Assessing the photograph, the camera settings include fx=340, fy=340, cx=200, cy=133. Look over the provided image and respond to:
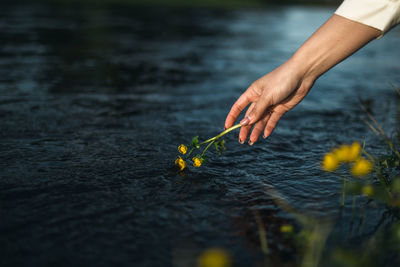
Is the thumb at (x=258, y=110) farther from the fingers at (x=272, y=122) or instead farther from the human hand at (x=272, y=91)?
the fingers at (x=272, y=122)

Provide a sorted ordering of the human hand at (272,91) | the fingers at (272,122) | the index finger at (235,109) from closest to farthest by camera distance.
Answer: the human hand at (272,91), the index finger at (235,109), the fingers at (272,122)

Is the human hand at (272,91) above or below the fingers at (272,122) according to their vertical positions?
above

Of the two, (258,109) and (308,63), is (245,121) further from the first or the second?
(308,63)

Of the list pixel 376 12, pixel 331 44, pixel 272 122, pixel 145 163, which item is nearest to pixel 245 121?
pixel 272 122

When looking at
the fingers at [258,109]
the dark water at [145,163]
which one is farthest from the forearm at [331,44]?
the dark water at [145,163]

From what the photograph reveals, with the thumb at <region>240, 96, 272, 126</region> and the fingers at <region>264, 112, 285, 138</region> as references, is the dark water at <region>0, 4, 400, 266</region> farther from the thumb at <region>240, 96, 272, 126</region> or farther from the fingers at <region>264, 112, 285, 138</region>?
the thumb at <region>240, 96, 272, 126</region>

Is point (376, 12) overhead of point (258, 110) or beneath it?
overhead

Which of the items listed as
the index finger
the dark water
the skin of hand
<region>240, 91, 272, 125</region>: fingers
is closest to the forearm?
the skin of hand

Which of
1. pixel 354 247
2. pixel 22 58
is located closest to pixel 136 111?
pixel 354 247
